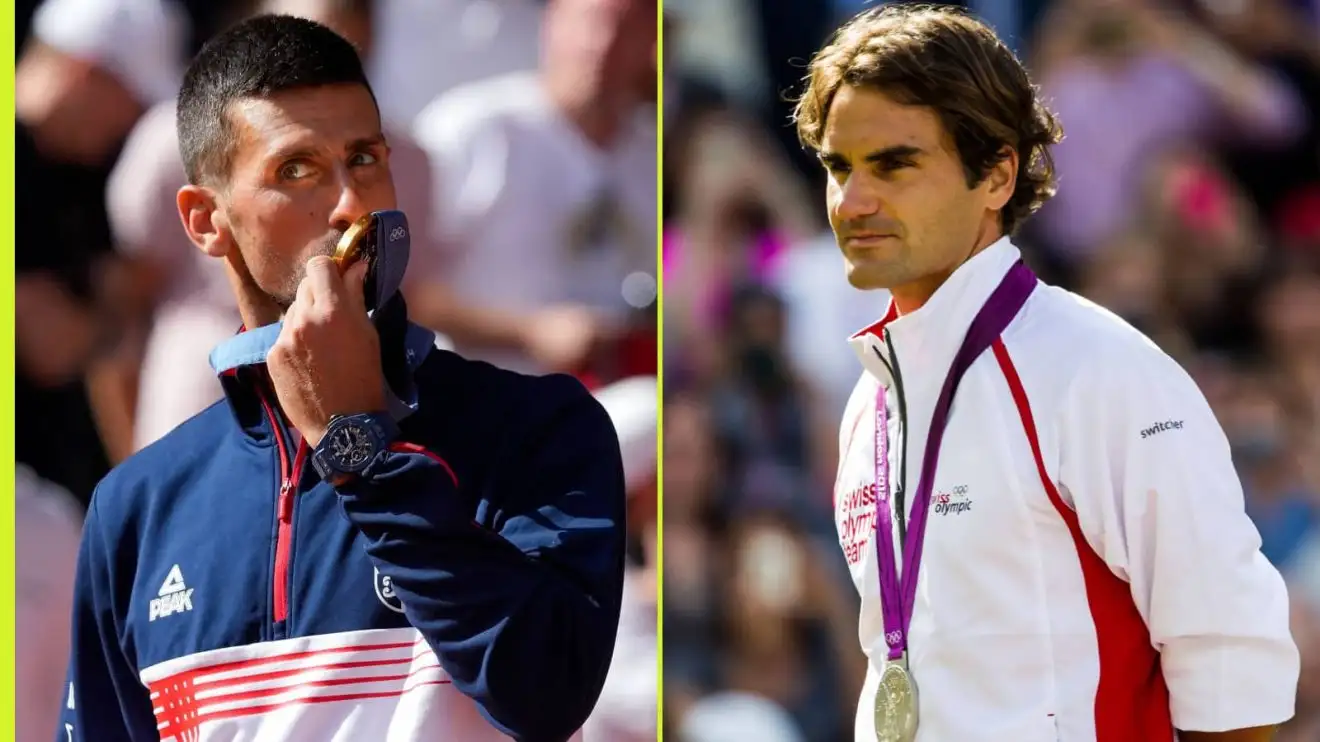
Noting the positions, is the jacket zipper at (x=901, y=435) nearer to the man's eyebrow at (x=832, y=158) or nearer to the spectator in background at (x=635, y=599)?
the man's eyebrow at (x=832, y=158)

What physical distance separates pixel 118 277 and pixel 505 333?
1.05m

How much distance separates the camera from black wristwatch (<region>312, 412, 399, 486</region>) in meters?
2.37

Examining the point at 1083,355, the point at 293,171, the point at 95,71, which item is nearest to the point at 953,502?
the point at 1083,355

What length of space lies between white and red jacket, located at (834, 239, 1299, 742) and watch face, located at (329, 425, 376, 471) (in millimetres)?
804

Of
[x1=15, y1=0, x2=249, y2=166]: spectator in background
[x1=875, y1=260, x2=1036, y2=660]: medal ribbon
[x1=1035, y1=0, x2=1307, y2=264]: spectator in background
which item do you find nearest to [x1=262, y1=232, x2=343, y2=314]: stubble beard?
[x1=875, y1=260, x2=1036, y2=660]: medal ribbon

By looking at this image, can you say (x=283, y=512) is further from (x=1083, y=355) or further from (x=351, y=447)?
(x=1083, y=355)

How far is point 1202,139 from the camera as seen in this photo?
5277mm

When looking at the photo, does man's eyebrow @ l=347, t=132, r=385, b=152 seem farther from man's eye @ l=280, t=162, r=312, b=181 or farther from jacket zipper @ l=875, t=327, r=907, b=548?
jacket zipper @ l=875, t=327, r=907, b=548

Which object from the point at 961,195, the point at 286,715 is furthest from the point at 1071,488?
the point at 286,715

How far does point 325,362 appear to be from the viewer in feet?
7.97

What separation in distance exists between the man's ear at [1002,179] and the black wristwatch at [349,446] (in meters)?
0.97

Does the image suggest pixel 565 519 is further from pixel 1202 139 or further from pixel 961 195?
pixel 1202 139

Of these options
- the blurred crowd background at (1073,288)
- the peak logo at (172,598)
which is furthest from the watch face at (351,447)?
the blurred crowd background at (1073,288)

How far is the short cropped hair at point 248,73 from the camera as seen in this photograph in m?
2.77
